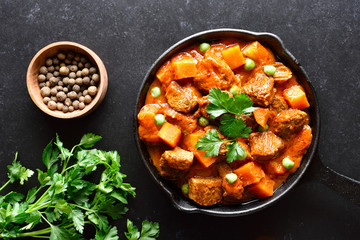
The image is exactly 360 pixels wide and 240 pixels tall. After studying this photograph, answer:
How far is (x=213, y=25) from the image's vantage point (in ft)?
14.5

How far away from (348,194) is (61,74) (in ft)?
9.61

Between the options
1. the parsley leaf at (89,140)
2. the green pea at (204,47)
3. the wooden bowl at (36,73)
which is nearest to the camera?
the green pea at (204,47)

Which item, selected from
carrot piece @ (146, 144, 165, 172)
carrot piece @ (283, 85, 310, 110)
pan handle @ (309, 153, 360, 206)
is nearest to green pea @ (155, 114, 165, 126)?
carrot piece @ (146, 144, 165, 172)

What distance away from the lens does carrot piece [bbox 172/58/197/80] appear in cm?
389

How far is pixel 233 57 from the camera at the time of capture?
12.9 ft

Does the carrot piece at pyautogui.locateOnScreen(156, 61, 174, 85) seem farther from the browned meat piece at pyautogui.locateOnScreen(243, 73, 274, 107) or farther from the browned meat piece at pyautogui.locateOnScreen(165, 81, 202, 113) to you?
the browned meat piece at pyautogui.locateOnScreen(243, 73, 274, 107)

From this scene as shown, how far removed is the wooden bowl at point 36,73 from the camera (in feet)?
13.6

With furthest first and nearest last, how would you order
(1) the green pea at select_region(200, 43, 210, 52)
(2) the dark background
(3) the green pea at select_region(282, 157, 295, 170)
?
(2) the dark background → (1) the green pea at select_region(200, 43, 210, 52) → (3) the green pea at select_region(282, 157, 295, 170)

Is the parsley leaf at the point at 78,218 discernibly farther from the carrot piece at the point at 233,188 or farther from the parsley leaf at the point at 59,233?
the carrot piece at the point at 233,188

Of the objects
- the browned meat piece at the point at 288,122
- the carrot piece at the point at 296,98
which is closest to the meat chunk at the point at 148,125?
the browned meat piece at the point at 288,122

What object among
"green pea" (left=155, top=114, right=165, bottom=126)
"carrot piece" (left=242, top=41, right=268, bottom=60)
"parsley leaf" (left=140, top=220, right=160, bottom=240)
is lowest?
"parsley leaf" (left=140, top=220, right=160, bottom=240)

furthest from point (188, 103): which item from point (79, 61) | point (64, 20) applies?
point (64, 20)

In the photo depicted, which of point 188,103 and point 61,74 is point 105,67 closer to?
point 61,74

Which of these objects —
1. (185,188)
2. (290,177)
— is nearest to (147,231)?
(185,188)
